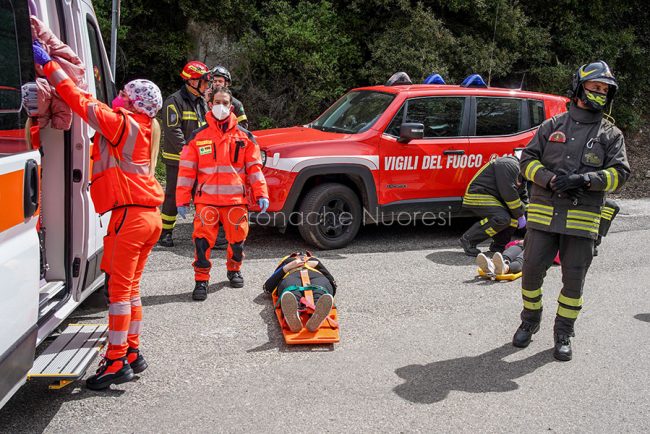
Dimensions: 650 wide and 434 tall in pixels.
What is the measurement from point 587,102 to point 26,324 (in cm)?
394

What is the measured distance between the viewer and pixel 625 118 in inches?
645

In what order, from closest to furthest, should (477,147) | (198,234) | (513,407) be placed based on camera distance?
(513,407), (198,234), (477,147)

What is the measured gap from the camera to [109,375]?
415 cm

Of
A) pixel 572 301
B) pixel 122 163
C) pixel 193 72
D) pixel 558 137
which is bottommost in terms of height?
pixel 572 301

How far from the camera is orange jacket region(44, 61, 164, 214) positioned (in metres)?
4.02

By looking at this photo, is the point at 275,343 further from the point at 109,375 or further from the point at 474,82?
the point at 474,82

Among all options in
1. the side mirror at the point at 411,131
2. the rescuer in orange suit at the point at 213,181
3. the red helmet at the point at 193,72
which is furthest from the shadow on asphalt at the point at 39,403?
the side mirror at the point at 411,131

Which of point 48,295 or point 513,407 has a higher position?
point 48,295

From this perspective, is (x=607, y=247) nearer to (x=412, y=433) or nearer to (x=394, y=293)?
(x=394, y=293)

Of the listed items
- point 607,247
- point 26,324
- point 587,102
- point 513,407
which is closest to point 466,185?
point 607,247

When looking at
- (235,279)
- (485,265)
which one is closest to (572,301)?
(485,265)

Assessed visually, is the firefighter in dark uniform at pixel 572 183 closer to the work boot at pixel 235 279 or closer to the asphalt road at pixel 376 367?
the asphalt road at pixel 376 367

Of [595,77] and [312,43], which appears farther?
[312,43]

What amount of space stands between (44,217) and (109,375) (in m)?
1.17
